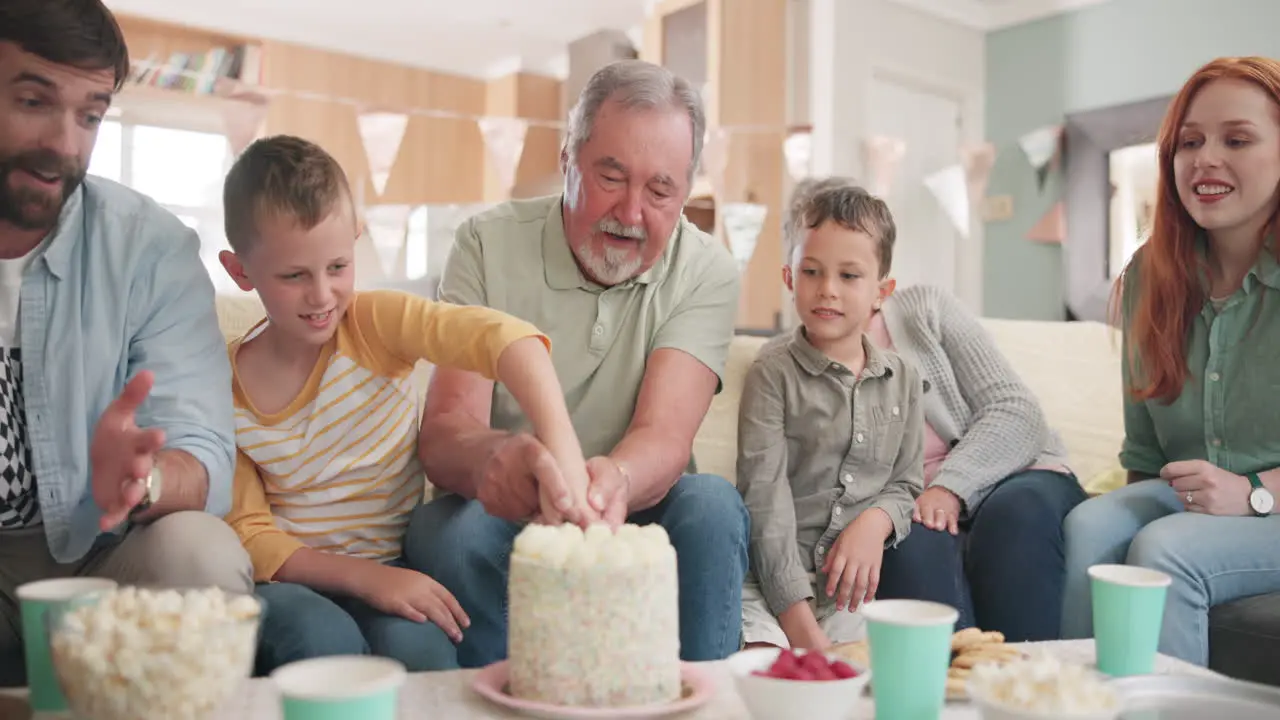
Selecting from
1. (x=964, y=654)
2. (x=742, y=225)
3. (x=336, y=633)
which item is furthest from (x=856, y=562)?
(x=742, y=225)

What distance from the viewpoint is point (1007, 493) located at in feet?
6.23

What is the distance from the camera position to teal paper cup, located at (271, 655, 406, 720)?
770mm

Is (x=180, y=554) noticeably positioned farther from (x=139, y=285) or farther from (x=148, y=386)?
(x=139, y=285)

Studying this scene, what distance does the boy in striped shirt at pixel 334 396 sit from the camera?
1354mm

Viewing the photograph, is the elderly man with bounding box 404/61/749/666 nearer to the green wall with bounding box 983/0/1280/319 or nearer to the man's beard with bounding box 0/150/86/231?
the man's beard with bounding box 0/150/86/231

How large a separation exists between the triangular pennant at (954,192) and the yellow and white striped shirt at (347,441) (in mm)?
4229

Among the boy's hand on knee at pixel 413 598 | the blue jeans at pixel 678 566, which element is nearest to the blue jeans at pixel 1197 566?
the blue jeans at pixel 678 566

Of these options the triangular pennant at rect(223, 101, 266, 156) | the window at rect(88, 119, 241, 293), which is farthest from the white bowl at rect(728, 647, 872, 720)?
the window at rect(88, 119, 241, 293)

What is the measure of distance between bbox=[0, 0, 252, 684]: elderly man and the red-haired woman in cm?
135

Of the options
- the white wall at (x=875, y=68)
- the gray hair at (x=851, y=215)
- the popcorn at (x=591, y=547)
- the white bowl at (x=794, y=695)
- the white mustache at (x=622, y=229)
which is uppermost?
the white wall at (x=875, y=68)

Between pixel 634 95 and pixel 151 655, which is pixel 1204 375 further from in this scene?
pixel 151 655

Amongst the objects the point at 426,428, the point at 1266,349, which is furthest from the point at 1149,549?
the point at 426,428

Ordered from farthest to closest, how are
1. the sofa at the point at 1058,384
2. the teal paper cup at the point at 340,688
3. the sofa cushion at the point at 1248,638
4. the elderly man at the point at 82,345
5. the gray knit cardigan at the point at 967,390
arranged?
1. the sofa at the point at 1058,384
2. the gray knit cardigan at the point at 967,390
3. the sofa cushion at the point at 1248,638
4. the elderly man at the point at 82,345
5. the teal paper cup at the point at 340,688

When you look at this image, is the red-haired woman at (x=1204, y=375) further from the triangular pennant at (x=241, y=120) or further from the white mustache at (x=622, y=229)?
the triangular pennant at (x=241, y=120)
